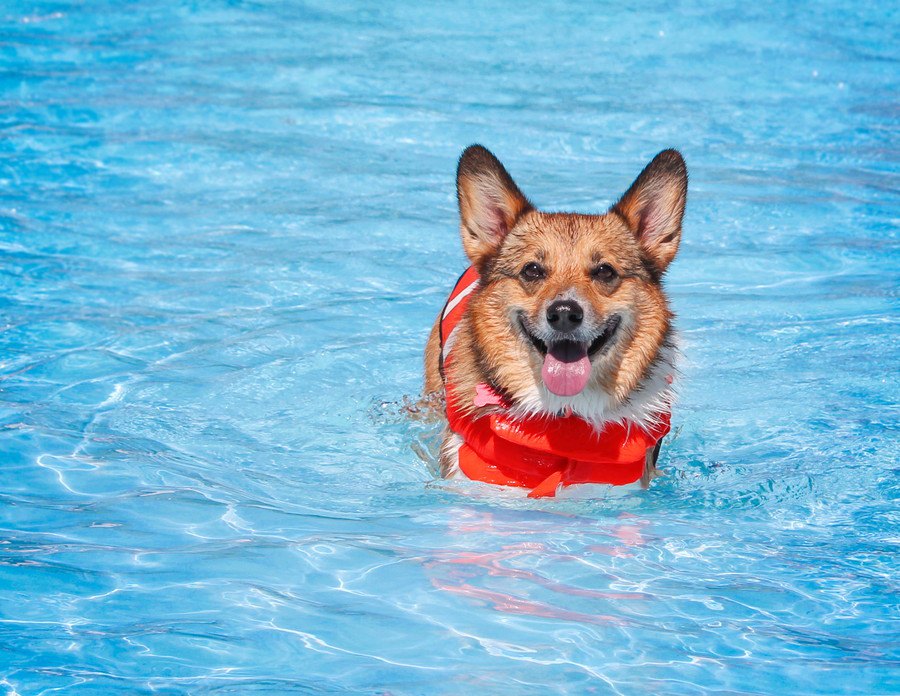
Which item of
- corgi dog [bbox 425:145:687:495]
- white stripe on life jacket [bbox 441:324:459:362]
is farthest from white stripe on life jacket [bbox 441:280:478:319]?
corgi dog [bbox 425:145:687:495]

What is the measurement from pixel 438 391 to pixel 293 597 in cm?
203

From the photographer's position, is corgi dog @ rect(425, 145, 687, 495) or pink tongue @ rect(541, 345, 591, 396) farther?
corgi dog @ rect(425, 145, 687, 495)

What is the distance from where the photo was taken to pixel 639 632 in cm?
365

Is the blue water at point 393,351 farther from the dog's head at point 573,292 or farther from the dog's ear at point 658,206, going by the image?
the dog's ear at point 658,206

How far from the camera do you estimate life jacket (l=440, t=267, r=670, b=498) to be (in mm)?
4801

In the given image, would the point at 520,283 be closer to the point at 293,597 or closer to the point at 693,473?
the point at 693,473

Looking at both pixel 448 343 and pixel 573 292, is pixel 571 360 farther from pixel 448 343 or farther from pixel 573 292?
pixel 448 343

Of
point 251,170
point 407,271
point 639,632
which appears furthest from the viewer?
point 251,170

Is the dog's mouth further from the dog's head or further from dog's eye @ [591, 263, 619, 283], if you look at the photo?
dog's eye @ [591, 263, 619, 283]

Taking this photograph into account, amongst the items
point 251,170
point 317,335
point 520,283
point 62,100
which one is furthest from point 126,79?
point 520,283

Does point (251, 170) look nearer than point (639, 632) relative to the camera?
No

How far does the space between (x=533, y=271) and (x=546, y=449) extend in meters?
0.74

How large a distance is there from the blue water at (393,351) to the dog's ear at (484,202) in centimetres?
103

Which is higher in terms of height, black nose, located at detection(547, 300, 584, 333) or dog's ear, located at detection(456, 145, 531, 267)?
dog's ear, located at detection(456, 145, 531, 267)
